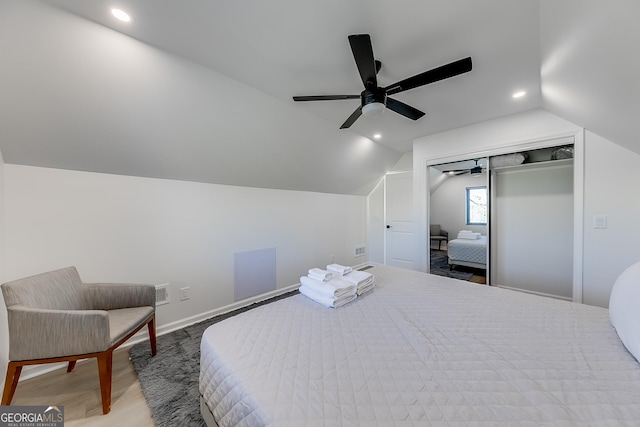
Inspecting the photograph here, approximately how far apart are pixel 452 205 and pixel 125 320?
160 inches

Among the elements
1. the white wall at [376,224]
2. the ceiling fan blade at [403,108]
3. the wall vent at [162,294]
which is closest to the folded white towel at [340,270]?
the ceiling fan blade at [403,108]

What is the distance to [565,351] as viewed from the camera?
3.33 ft

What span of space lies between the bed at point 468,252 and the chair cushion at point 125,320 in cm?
397

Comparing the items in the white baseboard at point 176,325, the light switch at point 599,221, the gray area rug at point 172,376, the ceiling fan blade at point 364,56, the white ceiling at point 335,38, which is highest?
the white ceiling at point 335,38

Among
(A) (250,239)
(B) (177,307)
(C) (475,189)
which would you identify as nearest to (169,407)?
(B) (177,307)

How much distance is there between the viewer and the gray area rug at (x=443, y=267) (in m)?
3.77

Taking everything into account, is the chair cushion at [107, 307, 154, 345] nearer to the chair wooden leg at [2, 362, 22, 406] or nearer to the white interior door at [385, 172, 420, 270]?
the chair wooden leg at [2, 362, 22, 406]

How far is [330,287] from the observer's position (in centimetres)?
155

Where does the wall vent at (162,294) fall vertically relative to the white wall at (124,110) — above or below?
below

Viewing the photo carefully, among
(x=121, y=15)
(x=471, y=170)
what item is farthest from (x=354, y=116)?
(x=471, y=170)

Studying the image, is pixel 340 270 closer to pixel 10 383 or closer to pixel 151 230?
pixel 151 230

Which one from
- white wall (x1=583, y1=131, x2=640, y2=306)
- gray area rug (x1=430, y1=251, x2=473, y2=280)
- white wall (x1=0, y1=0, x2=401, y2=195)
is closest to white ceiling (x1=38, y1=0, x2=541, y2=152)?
white wall (x1=0, y1=0, x2=401, y2=195)

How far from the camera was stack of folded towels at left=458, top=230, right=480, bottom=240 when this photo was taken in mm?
3389

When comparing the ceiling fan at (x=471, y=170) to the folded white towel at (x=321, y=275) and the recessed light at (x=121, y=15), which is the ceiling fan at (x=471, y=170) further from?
the recessed light at (x=121, y=15)
